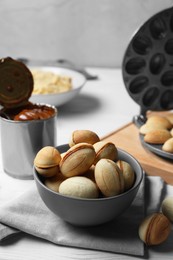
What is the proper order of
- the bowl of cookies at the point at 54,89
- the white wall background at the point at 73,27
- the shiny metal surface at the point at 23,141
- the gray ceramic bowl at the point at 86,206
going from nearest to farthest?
the gray ceramic bowl at the point at 86,206 → the shiny metal surface at the point at 23,141 → the bowl of cookies at the point at 54,89 → the white wall background at the point at 73,27

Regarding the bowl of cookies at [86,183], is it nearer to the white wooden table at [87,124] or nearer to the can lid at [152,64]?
the white wooden table at [87,124]

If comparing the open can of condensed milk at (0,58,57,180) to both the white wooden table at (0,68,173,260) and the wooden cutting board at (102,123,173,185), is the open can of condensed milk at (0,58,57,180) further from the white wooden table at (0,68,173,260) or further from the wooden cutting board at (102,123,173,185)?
the wooden cutting board at (102,123,173,185)

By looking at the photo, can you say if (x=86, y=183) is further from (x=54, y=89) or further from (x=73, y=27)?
(x=73, y=27)

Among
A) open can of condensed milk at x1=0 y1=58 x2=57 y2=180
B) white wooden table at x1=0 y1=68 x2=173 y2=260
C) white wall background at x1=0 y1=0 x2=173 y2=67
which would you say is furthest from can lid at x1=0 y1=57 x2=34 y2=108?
white wall background at x1=0 y1=0 x2=173 y2=67

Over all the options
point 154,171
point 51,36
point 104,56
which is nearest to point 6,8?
point 51,36

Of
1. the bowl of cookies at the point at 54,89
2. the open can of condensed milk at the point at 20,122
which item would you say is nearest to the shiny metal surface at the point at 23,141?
the open can of condensed milk at the point at 20,122

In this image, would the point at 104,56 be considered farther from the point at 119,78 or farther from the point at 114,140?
the point at 114,140
